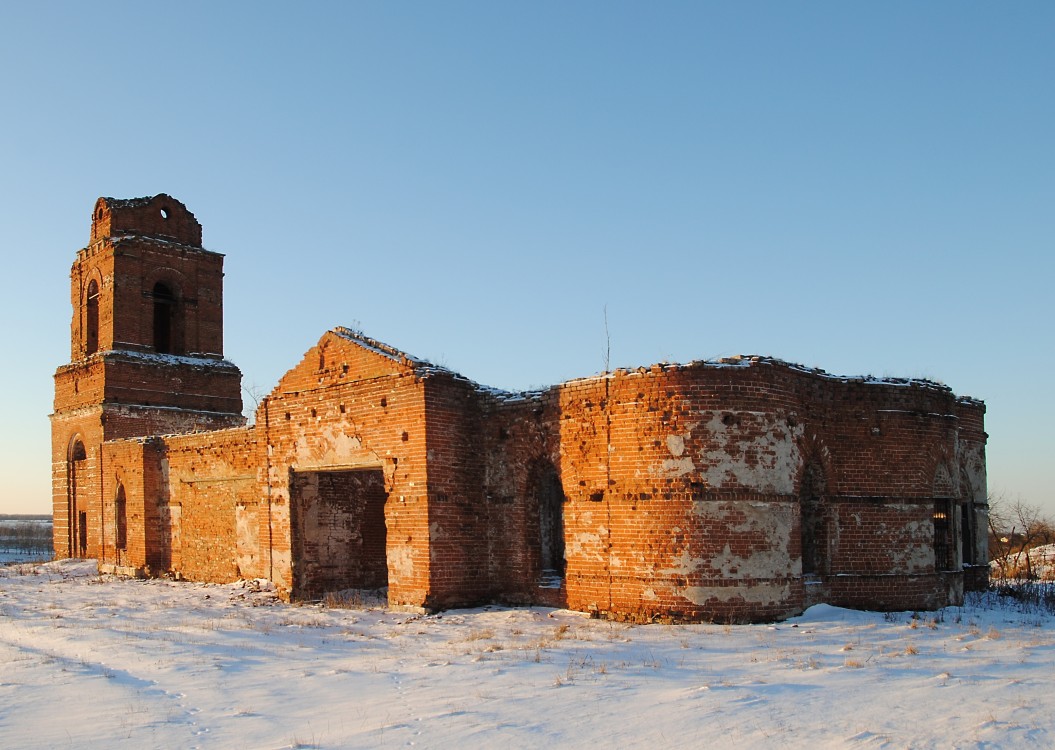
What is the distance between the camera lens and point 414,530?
13500 millimetres

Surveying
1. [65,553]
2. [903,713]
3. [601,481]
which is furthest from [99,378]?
[903,713]

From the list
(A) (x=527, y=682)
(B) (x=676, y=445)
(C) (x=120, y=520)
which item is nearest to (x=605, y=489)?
(B) (x=676, y=445)

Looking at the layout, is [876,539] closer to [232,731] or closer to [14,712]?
[232,731]

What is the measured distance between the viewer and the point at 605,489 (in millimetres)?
12375

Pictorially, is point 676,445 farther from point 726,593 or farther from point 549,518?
point 549,518

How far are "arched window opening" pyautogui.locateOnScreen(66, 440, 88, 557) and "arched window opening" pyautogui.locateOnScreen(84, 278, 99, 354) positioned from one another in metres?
2.65

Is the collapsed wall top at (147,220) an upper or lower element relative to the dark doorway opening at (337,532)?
upper

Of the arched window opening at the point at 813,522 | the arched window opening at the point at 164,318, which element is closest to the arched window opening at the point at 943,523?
the arched window opening at the point at 813,522

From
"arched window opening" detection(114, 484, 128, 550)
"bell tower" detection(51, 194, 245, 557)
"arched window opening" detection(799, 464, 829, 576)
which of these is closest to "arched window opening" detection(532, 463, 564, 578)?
"arched window opening" detection(799, 464, 829, 576)

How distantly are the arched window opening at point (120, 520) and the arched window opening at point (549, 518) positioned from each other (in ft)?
40.3

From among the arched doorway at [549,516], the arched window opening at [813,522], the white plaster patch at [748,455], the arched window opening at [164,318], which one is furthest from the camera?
the arched window opening at [164,318]

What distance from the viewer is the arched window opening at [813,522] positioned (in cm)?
1267

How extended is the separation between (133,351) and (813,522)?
1891 centimetres

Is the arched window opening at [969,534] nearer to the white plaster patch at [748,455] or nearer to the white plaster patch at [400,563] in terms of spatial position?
the white plaster patch at [748,455]
